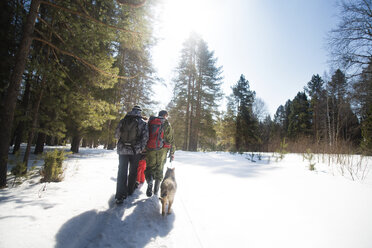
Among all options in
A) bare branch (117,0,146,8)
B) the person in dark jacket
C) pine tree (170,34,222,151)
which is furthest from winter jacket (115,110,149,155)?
pine tree (170,34,222,151)

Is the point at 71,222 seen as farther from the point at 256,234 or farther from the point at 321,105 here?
the point at 321,105

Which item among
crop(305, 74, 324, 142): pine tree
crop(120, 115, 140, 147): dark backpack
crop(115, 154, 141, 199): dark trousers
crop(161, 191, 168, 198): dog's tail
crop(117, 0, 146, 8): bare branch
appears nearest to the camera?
crop(161, 191, 168, 198): dog's tail

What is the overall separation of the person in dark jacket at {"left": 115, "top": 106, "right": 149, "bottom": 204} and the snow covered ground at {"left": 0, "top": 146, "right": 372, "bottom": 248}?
39 cm

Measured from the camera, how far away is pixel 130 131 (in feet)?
10.6

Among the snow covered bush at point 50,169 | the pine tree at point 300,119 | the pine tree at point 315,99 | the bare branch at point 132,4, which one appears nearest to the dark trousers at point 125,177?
the snow covered bush at point 50,169

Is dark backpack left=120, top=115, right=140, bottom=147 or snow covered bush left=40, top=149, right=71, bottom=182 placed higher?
dark backpack left=120, top=115, right=140, bottom=147

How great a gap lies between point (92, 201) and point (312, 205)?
13.6 feet

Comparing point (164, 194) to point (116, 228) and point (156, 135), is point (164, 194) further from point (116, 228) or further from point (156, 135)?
point (156, 135)

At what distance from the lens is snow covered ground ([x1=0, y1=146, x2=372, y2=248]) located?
186 cm

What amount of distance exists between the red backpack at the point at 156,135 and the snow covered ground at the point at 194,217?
1.16 metres

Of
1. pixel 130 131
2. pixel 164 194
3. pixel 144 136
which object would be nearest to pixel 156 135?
pixel 144 136

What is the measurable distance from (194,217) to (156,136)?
184cm

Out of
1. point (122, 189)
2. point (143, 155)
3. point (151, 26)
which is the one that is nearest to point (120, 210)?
point (122, 189)

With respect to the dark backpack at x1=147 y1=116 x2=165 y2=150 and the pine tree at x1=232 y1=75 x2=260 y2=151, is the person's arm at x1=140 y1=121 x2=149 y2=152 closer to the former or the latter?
the dark backpack at x1=147 y1=116 x2=165 y2=150
